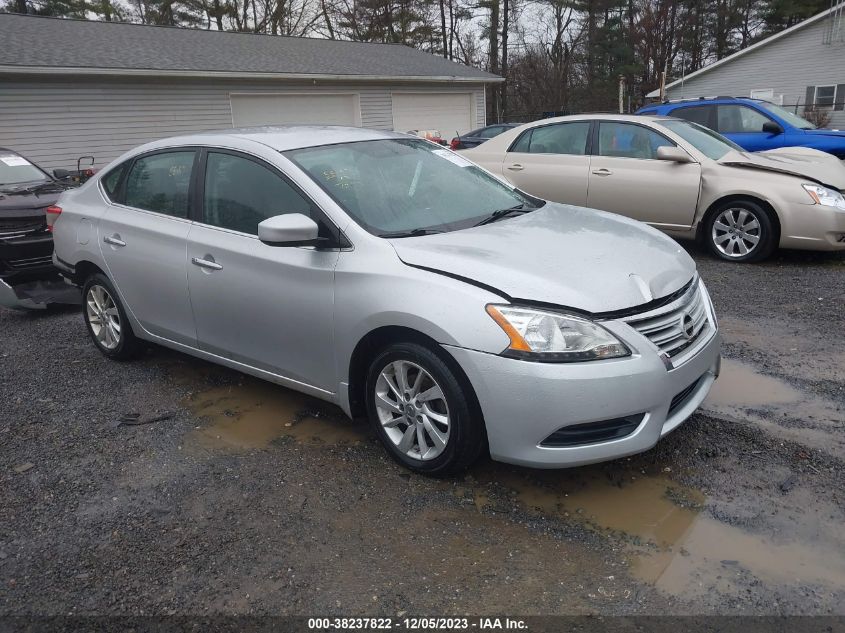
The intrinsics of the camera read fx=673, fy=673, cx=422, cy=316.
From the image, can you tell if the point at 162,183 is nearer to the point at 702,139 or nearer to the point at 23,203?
the point at 23,203

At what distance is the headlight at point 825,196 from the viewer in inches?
254

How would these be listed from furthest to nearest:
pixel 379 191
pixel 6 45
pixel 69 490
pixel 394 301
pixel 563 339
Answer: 1. pixel 6 45
2. pixel 379 191
3. pixel 69 490
4. pixel 394 301
5. pixel 563 339

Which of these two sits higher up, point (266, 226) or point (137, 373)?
point (266, 226)

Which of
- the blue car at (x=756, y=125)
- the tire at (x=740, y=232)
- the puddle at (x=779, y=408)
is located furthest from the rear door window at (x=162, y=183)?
the blue car at (x=756, y=125)

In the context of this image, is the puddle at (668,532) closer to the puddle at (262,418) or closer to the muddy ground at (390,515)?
the muddy ground at (390,515)

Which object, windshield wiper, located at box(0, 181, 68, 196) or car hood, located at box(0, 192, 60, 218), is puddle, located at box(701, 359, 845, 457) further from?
windshield wiper, located at box(0, 181, 68, 196)

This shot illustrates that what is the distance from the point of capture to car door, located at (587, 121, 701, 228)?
7.10m

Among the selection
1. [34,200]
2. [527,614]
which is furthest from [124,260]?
[527,614]

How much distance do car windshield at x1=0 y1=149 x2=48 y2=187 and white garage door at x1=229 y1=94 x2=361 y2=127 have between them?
29.5ft

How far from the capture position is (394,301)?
120 inches

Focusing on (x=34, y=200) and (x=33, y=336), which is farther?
(x=34, y=200)

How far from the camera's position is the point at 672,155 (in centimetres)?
701

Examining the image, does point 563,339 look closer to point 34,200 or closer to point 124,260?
point 124,260

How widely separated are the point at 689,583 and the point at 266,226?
2.35m
